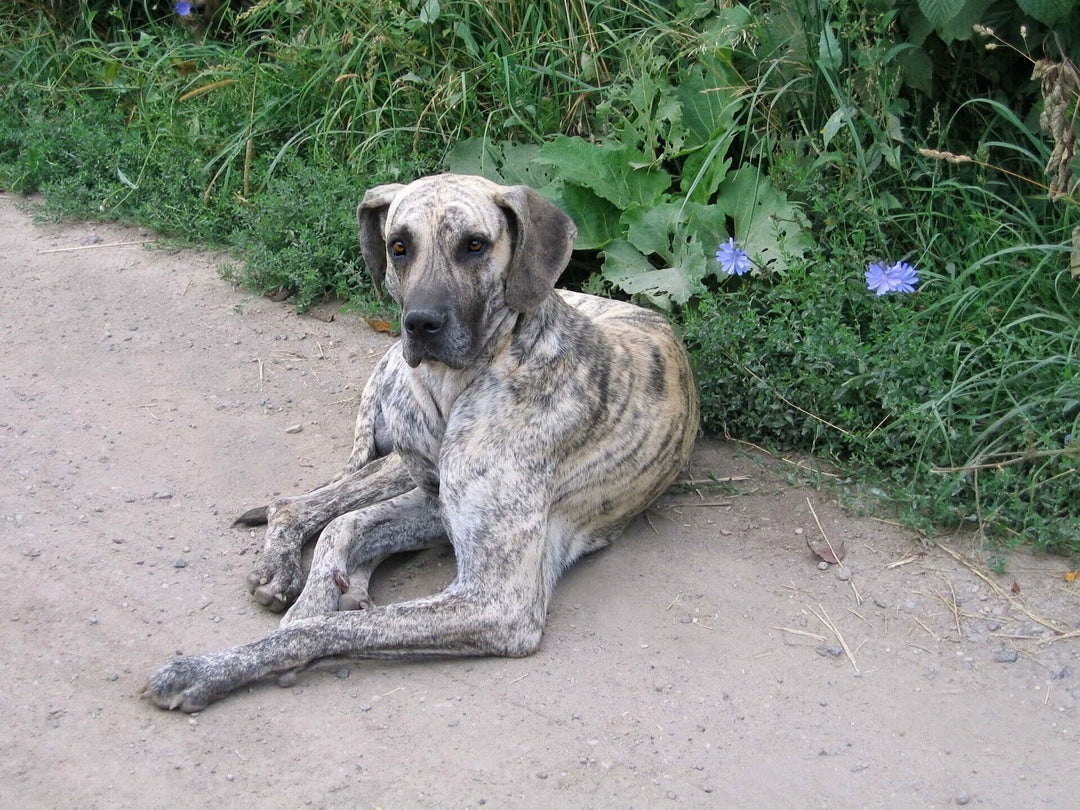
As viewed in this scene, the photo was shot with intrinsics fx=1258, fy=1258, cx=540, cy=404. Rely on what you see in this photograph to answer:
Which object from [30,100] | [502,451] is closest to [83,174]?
[30,100]

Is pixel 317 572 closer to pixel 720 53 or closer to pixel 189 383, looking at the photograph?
pixel 189 383

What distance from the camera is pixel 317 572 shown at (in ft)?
13.6

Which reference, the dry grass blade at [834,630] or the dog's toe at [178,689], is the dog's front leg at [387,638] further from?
the dry grass blade at [834,630]

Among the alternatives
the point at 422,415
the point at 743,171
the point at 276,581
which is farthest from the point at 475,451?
the point at 743,171

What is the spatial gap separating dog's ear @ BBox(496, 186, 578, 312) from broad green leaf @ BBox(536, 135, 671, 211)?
1.56 m

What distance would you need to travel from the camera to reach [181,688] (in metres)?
3.53

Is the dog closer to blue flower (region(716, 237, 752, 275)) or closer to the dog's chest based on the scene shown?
the dog's chest

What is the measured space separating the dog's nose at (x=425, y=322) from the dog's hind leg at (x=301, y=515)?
0.94 metres

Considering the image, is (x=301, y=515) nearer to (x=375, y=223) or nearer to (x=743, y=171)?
(x=375, y=223)

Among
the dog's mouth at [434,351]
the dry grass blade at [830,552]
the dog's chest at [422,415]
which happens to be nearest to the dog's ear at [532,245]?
the dog's mouth at [434,351]

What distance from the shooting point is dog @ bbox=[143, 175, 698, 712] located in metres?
3.78

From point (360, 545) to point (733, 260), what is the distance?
6.45ft

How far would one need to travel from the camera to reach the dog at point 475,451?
3.78 meters

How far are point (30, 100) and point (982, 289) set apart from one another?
5.55 m
